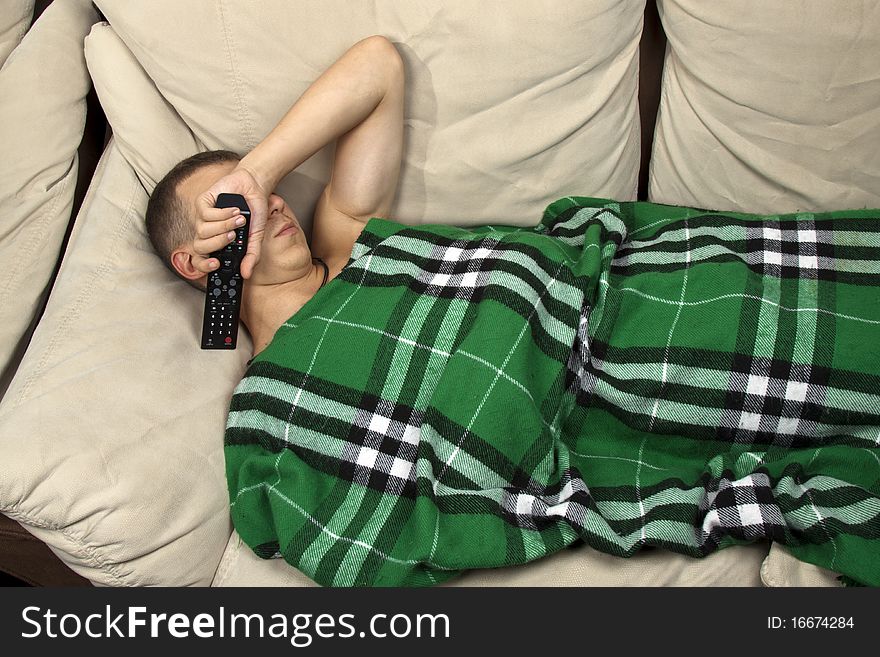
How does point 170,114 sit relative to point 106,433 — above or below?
above

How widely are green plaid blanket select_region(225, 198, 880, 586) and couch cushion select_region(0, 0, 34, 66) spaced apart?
67cm

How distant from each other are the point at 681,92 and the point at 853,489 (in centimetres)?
69

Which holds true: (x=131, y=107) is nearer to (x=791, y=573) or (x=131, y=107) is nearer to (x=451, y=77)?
(x=451, y=77)

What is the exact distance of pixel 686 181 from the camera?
128 cm

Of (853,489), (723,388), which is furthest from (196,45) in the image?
(853,489)

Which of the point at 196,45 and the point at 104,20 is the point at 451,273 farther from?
the point at 104,20

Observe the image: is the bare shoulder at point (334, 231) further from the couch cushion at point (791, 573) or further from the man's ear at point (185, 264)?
the couch cushion at point (791, 573)

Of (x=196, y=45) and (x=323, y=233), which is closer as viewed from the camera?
(x=196, y=45)

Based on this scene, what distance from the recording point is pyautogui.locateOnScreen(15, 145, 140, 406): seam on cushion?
0.99m

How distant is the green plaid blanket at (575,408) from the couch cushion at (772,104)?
0.15 metres

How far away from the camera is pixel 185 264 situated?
1153 millimetres

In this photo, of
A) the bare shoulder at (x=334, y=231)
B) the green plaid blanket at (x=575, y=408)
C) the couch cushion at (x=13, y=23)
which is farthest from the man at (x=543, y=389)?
the couch cushion at (x=13, y=23)

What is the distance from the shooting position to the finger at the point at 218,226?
1.07 metres

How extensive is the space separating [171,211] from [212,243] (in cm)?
14
